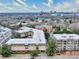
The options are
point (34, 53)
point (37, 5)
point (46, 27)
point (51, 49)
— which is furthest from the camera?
point (46, 27)

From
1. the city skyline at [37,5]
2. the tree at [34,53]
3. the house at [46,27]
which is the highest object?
the city skyline at [37,5]

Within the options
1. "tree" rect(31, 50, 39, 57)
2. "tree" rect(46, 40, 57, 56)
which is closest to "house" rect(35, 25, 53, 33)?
"tree" rect(46, 40, 57, 56)

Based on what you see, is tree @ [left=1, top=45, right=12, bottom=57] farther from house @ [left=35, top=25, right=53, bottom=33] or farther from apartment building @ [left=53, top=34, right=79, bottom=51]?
house @ [left=35, top=25, right=53, bottom=33]

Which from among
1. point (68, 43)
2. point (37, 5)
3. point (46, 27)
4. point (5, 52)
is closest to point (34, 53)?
point (5, 52)

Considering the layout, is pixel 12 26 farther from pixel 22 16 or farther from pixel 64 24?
pixel 64 24

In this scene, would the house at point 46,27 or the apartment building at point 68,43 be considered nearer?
the apartment building at point 68,43

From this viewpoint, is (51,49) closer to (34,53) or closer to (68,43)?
(34,53)

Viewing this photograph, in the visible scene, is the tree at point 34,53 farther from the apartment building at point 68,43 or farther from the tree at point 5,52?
the apartment building at point 68,43

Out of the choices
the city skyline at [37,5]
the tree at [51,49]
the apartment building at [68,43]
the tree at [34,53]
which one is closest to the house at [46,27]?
the city skyline at [37,5]

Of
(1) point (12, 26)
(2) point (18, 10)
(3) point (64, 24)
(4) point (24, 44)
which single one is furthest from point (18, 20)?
(4) point (24, 44)

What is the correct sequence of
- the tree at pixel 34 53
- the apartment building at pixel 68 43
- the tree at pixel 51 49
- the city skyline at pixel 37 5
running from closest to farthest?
the tree at pixel 34 53
the tree at pixel 51 49
the apartment building at pixel 68 43
the city skyline at pixel 37 5
